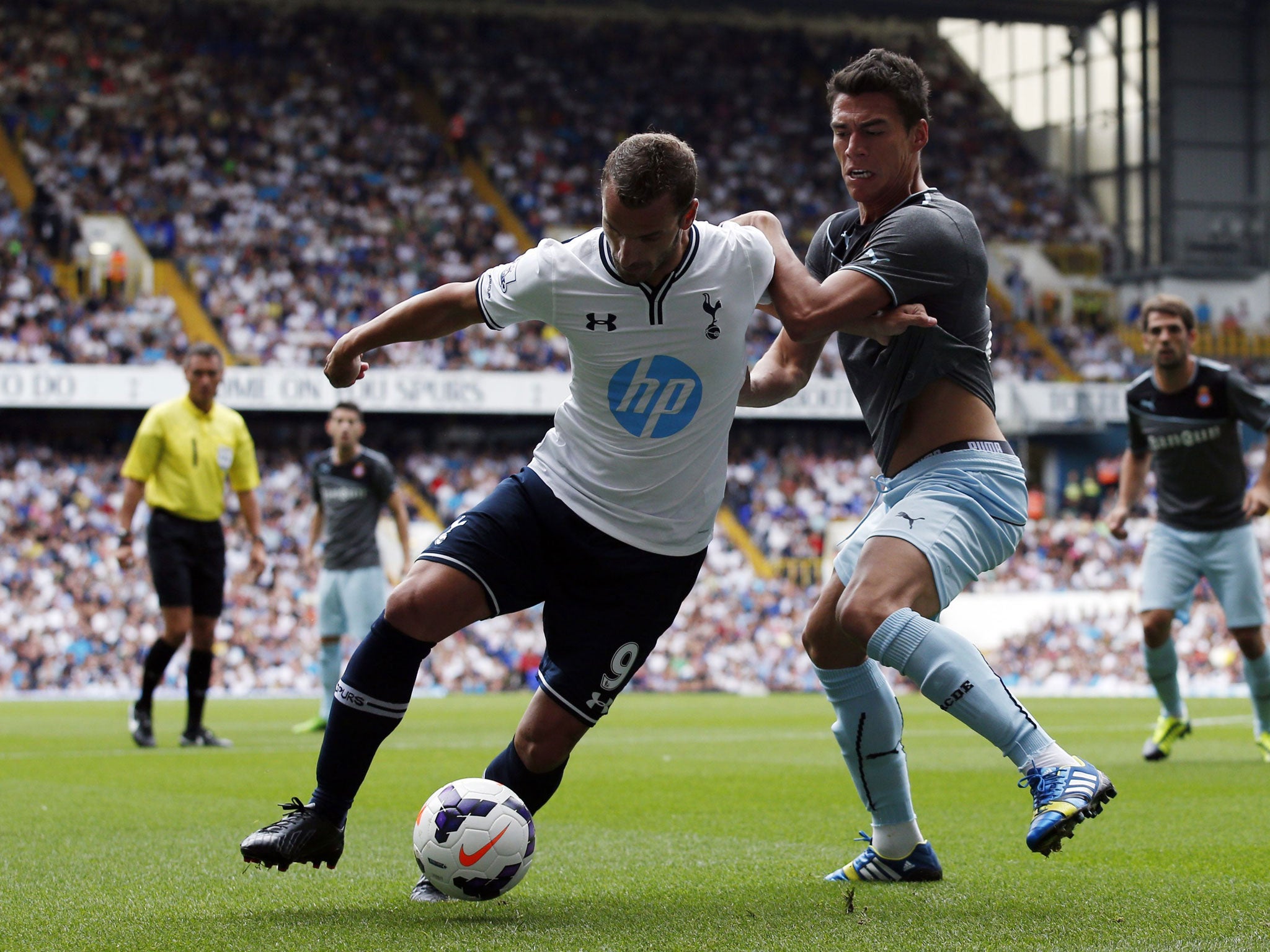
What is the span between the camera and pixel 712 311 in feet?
14.3

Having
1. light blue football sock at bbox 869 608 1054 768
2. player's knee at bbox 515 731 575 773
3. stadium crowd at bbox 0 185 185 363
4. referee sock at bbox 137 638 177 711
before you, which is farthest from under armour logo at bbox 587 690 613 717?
stadium crowd at bbox 0 185 185 363

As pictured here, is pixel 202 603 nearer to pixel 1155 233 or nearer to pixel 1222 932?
pixel 1222 932

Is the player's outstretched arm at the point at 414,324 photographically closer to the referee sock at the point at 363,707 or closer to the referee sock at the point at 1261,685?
the referee sock at the point at 363,707

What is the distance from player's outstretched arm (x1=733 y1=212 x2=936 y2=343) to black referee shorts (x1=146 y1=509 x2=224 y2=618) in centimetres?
652

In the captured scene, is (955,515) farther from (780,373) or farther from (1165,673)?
(1165,673)

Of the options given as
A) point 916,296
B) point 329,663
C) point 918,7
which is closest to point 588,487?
point 916,296

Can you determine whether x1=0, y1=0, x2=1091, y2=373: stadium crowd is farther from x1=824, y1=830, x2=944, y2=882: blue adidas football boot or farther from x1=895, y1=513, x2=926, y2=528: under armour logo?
x1=895, y1=513, x2=926, y2=528: under armour logo

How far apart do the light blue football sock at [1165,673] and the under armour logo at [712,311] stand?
20.1ft

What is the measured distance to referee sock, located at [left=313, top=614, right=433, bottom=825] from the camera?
4.39 meters

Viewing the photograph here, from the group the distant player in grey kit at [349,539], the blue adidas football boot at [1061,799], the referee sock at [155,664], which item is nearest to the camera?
the blue adidas football boot at [1061,799]

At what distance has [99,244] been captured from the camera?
28656mm

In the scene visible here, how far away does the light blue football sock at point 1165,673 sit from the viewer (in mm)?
9562

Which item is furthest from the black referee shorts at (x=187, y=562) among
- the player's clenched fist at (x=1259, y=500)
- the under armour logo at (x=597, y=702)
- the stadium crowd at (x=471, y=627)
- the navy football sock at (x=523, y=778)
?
the stadium crowd at (x=471, y=627)

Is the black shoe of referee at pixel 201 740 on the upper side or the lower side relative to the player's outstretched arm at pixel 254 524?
lower
